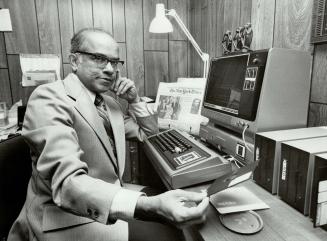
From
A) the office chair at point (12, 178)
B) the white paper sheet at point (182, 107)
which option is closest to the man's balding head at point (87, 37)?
the office chair at point (12, 178)

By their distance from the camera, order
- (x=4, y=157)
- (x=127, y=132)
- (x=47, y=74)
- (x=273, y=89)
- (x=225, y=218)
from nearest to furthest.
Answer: (x=225, y=218) → (x=4, y=157) → (x=273, y=89) → (x=127, y=132) → (x=47, y=74)

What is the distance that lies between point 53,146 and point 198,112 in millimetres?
1081

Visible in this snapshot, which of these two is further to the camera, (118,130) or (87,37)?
(118,130)

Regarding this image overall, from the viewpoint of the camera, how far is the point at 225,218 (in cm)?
73

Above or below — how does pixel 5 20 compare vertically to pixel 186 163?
above

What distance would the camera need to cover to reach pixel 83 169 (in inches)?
30.6

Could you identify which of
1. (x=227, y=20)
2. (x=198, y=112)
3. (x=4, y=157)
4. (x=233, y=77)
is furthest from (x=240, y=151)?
(x=227, y=20)

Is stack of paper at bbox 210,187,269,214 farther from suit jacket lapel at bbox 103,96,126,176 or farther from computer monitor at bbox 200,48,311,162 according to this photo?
suit jacket lapel at bbox 103,96,126,176

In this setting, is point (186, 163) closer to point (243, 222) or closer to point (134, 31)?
point (243, 222)

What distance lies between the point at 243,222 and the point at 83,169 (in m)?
0.49

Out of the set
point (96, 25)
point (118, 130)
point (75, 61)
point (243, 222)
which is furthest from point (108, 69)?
point (96, 25)

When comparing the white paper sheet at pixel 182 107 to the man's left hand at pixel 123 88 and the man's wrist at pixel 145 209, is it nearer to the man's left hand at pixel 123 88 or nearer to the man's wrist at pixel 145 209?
the man's left hand at pixel 123 88

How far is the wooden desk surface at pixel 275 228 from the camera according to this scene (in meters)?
0.64

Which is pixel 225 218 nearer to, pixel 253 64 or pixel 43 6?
pixel 253 64
